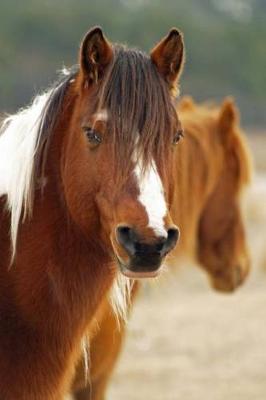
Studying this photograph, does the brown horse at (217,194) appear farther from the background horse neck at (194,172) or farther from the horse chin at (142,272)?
the horse chin at (142,272)

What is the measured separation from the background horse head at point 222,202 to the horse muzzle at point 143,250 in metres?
2.86

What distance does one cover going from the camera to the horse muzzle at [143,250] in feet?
9.39

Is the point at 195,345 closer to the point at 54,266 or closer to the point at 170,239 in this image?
the point at 54,266

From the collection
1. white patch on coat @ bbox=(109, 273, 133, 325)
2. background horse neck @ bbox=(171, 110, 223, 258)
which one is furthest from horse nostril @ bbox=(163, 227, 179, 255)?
background horse neck @ bbox=(171, 110, 223, 258)

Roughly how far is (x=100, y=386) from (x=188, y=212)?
1291 millimetres

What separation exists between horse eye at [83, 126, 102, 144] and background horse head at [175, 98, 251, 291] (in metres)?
2.67

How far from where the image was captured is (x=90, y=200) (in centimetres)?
319

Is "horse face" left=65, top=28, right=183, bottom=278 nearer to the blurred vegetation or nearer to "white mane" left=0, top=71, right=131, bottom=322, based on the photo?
"white mane" left=0, top=71, right=131, bottom=322

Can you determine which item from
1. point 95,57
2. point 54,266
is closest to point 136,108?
point 95,57

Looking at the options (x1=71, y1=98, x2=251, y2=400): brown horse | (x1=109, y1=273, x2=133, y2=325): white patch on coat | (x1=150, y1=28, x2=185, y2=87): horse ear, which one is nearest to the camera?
(x1=150, y1=28, x2=185, y2=87): horse ear

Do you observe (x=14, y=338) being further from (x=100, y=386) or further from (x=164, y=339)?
(x=164, y=339)

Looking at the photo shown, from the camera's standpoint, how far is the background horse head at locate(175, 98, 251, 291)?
19.2 ft

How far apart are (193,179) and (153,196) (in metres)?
2.67

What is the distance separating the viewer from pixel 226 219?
595 cm
